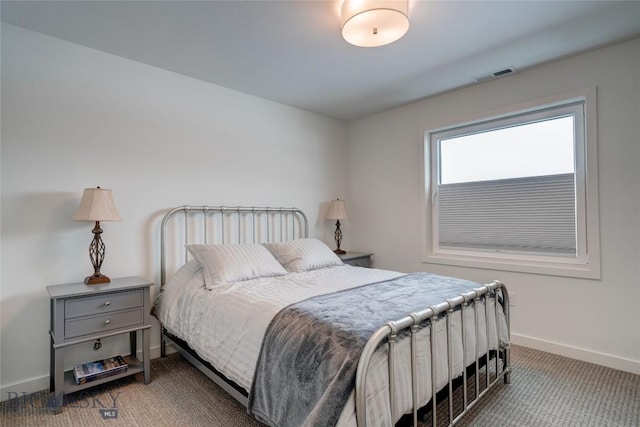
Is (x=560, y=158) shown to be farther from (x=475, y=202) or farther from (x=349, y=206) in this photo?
(x=349, y=206)

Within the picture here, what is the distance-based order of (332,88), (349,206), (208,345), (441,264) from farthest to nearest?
(349,206)
(441,264)
(332,88)
(208,345)

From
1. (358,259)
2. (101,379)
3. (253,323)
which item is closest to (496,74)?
(358,259)

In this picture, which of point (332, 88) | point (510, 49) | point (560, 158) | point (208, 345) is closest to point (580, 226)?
point (560, 158)

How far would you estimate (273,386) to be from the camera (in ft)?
4.89

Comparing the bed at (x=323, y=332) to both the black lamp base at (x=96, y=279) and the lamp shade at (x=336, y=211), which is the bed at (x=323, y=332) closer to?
the black lamp base at (x=96, y=279)

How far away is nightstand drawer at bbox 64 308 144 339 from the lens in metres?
2.00

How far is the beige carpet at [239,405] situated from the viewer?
1.83 m

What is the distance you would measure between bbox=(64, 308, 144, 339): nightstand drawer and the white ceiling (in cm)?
190

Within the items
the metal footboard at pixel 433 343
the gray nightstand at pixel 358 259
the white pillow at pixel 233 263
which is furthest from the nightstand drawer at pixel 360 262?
the metal footboard at pixel 433 343

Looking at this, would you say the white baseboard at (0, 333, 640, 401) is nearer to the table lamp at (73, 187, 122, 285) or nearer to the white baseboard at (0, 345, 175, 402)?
the white baseboard at (0, 345, 175, 402)

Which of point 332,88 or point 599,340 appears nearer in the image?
point 599,340

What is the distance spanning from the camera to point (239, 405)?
6.52 feet

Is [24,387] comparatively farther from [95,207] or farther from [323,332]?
[323,332]

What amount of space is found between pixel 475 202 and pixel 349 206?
5.31 ft
